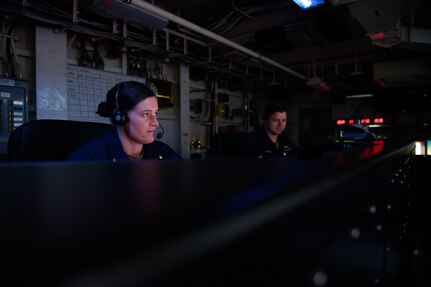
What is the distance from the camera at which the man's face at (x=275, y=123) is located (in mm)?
2586

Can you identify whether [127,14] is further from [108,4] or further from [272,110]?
[272,110]

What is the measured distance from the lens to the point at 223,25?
3459mm

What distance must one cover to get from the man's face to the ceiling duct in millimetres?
1307

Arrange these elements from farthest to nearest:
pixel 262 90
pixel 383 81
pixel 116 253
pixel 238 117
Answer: pixel 262 90 → pixel 238 117 → pixel 383 81 → pixel 116 253

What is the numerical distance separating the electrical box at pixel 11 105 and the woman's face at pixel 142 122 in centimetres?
131

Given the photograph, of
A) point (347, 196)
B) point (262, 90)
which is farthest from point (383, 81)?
point (347, 196)

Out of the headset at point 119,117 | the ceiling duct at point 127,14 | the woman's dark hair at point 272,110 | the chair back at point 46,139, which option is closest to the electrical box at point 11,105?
the ceiling duct at point 127,14

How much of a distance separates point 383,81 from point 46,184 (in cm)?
585

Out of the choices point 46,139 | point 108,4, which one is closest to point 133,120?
A: point 46,139

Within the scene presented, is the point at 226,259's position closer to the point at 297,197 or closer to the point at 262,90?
the point at 297,197

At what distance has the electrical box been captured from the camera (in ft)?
7.29

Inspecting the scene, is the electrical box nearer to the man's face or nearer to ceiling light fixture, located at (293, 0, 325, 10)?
the man's face

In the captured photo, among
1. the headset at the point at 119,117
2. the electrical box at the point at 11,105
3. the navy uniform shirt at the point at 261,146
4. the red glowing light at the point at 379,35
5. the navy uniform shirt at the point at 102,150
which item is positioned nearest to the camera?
the navy uniform shirt at the point at 102,150

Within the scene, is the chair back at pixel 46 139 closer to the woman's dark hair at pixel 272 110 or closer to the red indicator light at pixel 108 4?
the red indicator light at pixel 108 4
